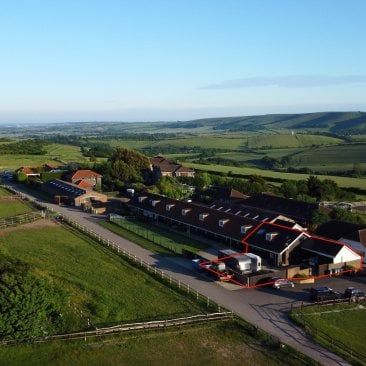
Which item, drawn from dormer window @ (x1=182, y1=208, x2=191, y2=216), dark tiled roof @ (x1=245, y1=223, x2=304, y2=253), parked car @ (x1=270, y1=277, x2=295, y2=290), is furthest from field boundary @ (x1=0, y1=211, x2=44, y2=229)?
parked car @ (x1=270, y1=277, x2=295, y2=290)

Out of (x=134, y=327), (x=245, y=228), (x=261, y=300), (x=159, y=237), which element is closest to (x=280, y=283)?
(x=261, y=300)

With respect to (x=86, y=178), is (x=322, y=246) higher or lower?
lower

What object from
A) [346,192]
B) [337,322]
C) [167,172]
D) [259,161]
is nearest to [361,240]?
[337,322]

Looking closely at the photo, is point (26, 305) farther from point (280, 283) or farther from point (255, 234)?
point (255, 234)

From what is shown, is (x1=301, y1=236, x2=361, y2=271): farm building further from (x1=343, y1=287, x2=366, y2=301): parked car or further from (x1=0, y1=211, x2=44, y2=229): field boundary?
(x1=0, y1=211, x2=44, y2=229): field boundary

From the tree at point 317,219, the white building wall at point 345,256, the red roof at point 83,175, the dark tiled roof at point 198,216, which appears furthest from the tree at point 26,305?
the red roof at point 83,175
